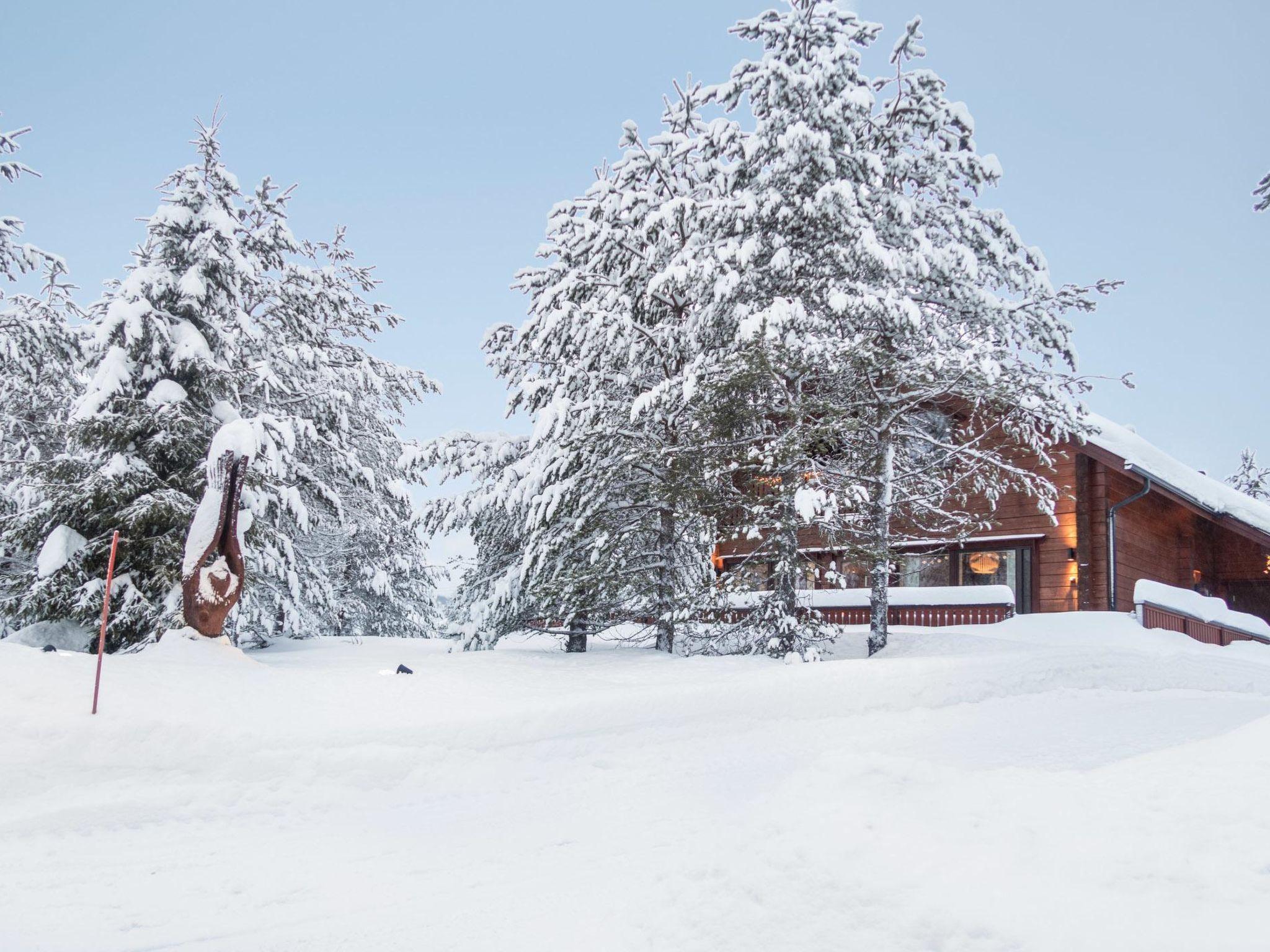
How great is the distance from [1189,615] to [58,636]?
55.9ft

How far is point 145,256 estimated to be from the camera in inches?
514

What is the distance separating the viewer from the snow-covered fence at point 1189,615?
13617 mm

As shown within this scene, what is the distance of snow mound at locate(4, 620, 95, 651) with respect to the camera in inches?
456

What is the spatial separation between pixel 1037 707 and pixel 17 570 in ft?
52.8

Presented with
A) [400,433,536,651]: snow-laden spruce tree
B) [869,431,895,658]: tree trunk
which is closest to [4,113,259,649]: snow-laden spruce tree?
[400,433,536,651]: snow-laden spruce tree

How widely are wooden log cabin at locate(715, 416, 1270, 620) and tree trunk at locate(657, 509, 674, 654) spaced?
186 cm

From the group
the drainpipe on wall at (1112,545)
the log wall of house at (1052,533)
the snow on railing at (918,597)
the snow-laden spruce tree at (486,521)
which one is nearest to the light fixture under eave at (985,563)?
the log wall of house at (1052,533)

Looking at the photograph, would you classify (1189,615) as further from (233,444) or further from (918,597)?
(233,444)

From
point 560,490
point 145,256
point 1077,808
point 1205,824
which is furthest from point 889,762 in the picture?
point 145,256

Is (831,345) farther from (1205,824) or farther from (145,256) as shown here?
(145,256)

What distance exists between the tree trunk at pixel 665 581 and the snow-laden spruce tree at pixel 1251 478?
1570 inches

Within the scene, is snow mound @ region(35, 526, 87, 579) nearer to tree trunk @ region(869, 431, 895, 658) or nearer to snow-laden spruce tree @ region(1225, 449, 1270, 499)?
tree trunk @ region(869, 431, 895, 658)

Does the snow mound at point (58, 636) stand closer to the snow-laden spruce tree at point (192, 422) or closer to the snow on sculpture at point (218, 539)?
the snow-laden spruce tree at point (192, 422)

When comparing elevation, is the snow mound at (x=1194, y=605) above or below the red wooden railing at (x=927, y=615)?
above
